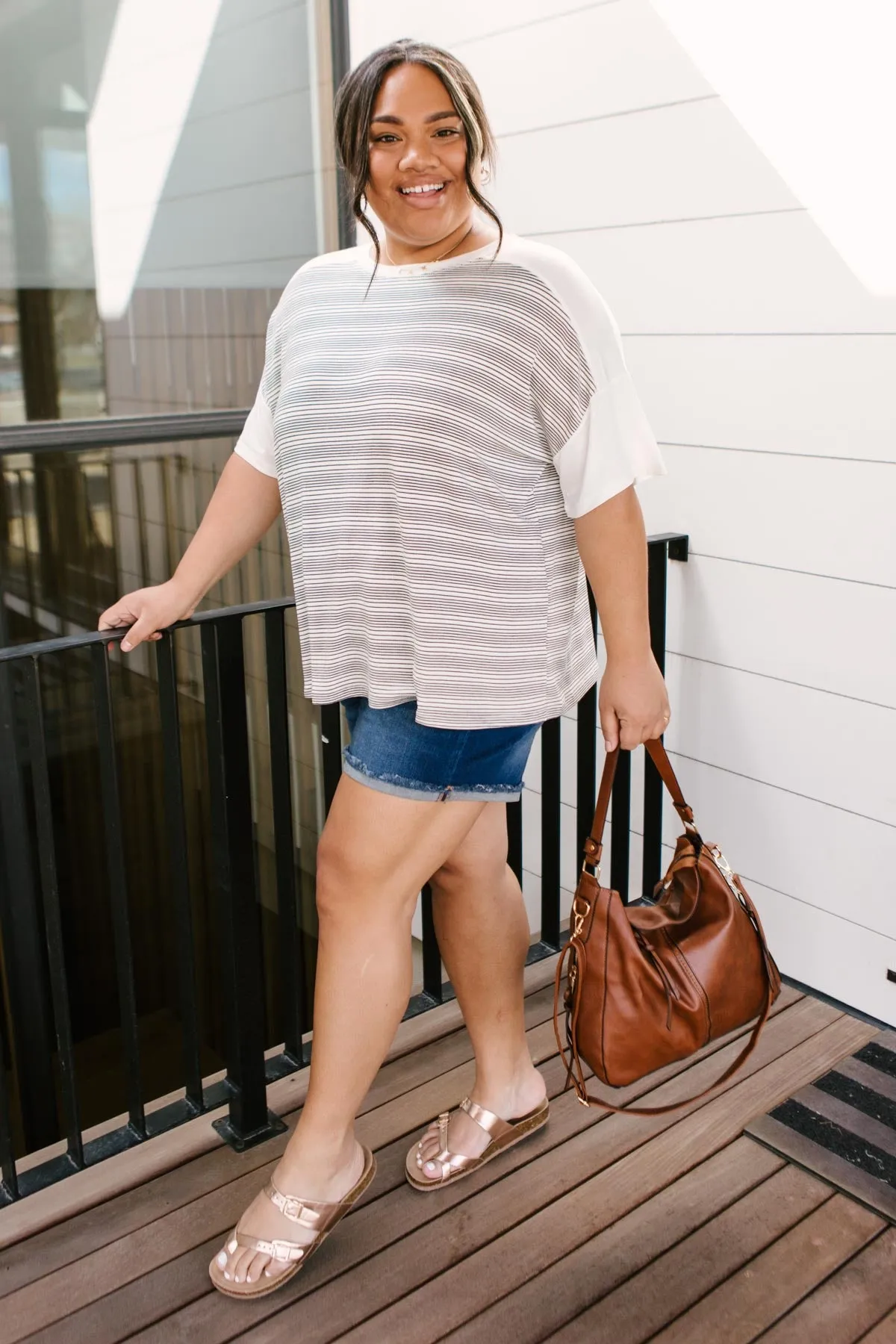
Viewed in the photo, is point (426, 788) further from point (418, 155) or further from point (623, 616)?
point (418, 155)

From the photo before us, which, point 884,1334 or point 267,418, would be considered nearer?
point 884,1334

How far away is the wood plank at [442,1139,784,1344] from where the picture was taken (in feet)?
4.75

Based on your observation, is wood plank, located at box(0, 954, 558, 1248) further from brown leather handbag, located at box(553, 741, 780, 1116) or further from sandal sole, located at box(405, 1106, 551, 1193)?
brown leather handbag, located at box(553, 741, 780, 1116)

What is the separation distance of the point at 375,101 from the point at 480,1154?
1365 mm

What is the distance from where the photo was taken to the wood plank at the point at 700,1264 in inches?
56.9

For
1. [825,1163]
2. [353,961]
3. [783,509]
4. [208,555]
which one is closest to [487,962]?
[353,961]

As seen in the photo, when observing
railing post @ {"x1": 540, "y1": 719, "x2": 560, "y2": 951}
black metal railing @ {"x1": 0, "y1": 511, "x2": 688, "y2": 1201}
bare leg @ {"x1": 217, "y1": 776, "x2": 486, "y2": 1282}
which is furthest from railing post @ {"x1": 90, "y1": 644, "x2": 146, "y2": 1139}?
railing post @ {"x1": 540, "y1": 719, "x2": 560, "y2": 951}

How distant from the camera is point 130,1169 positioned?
1726 mm

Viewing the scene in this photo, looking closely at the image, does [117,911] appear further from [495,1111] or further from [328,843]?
[495,1111]

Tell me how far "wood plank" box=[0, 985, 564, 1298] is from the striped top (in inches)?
30.6

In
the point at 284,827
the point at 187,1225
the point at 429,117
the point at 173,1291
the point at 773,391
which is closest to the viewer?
the point at 429,117

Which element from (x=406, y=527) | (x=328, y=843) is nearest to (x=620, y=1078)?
(x=328, y=843)

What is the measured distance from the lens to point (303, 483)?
54.6 inches

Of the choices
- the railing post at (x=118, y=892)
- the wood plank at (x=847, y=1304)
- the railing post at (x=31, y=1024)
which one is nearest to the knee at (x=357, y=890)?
the railing post at (x=118, y=892)
